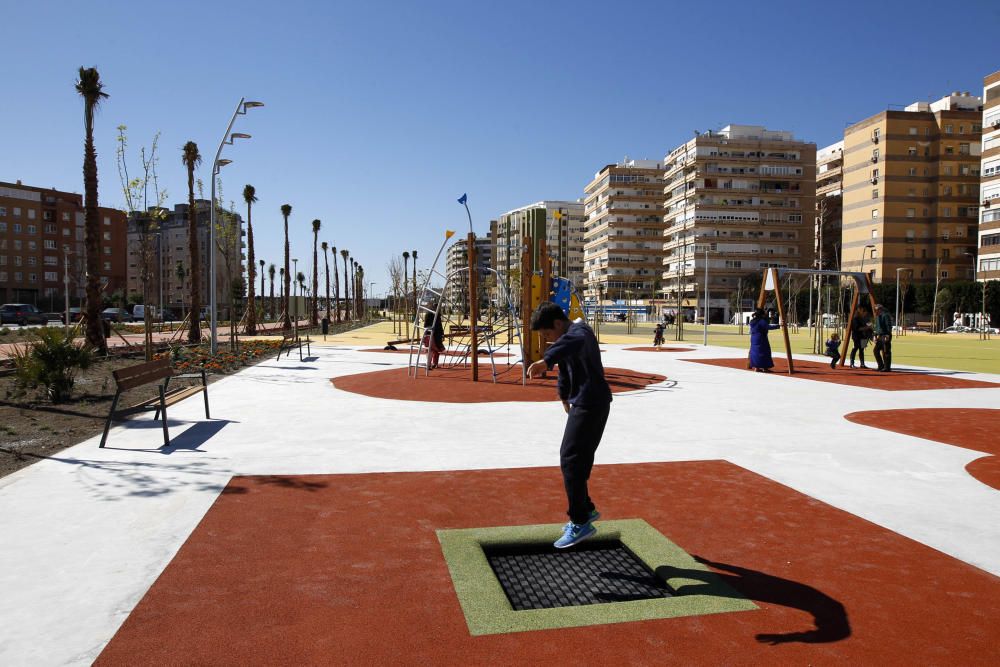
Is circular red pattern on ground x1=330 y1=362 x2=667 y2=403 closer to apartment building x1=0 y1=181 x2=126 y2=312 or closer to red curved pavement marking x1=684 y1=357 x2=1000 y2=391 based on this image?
red curved pavement marking x1=684 y1=357 x2=1000 y2=391

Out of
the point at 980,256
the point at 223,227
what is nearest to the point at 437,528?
the point at 223,227

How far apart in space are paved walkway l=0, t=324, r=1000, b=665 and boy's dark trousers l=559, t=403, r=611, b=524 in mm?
836

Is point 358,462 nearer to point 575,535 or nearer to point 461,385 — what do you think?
point 575,535

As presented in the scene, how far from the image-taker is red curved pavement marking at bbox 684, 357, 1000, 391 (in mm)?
15125

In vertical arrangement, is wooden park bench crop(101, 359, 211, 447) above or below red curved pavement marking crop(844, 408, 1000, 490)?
above

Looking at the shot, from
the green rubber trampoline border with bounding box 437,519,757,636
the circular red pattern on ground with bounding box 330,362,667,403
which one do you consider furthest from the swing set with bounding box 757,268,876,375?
the green rubber trampoline border with bounding box 437,519,757,636

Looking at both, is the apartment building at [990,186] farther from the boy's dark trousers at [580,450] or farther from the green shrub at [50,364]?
the green shrub at [50,364]

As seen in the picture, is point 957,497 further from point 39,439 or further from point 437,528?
point 39,439

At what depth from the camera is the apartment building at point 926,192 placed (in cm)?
7656

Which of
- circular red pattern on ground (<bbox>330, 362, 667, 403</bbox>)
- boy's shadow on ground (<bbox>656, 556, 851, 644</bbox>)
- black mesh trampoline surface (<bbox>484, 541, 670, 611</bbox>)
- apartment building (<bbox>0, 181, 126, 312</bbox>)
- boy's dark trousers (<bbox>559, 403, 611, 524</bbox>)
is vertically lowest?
black mesh trampoline surface (<bbox>484, 541, 670, 611</bbox>)

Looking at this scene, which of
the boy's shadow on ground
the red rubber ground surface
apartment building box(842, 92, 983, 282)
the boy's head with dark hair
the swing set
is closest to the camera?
the red rubber ground surface

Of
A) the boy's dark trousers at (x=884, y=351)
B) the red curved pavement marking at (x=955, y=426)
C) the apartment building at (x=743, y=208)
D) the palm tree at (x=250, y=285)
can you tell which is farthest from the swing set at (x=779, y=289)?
the apartment building at (x=743, y=208)

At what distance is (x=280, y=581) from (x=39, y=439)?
6107 millimetres

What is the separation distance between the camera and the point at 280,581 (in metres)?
4.12
